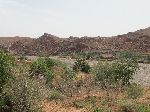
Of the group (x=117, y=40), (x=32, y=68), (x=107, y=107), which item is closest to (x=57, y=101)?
(x=107, y=107)

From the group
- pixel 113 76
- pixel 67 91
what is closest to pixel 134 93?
pixel 113 76

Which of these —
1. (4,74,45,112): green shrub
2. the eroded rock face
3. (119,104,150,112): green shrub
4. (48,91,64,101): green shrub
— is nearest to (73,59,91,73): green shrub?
(48,91,64,101): green shrub

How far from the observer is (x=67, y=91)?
91.3 feet

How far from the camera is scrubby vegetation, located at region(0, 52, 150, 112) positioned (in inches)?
725

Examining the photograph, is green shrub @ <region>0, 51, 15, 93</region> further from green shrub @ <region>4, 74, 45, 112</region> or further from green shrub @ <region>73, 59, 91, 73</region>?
green shrub @ <region>73, 59, 91, 73</region>

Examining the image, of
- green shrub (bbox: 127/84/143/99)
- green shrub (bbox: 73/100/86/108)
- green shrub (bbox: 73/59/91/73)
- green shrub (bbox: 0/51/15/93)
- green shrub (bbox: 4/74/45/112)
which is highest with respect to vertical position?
green shrub (bbox: 0/51/15/93)

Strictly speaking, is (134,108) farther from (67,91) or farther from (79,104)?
(67,91)

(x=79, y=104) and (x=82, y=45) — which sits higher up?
(x=82, y=45)

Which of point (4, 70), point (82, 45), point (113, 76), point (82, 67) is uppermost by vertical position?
point (4, 70)

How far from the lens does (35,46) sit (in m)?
110

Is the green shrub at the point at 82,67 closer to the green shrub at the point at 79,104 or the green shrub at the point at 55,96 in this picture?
the green shrub at the point at 55,96

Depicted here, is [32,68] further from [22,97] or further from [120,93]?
[22,97]

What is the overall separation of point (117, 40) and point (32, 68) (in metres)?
79.4

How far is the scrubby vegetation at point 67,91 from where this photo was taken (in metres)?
18.4
